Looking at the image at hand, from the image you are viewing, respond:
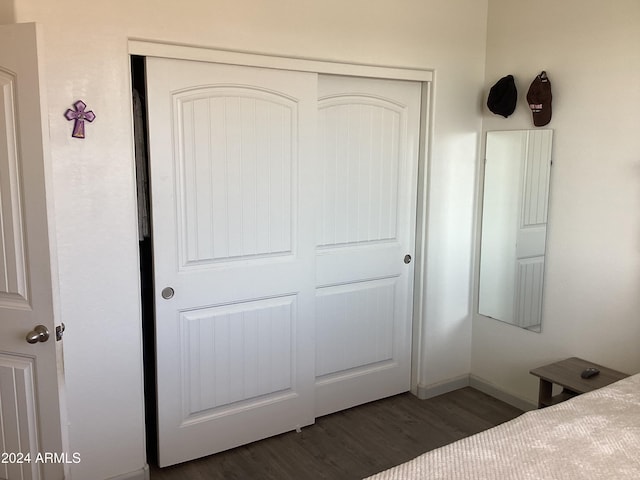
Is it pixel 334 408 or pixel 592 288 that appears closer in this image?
pixel 592 288

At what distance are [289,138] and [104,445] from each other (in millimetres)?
1679

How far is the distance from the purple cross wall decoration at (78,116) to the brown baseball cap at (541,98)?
2303 mm

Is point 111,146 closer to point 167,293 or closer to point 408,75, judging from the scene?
point 167,293

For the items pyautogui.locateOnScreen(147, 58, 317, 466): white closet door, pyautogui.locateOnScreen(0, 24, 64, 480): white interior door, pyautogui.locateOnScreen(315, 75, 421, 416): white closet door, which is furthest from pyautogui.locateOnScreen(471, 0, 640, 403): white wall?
pyautogui.locateOnScreen(0, 24, 64, 480): white interior door

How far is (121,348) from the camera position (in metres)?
Answer: 2.50

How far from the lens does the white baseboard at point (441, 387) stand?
3.57 meters

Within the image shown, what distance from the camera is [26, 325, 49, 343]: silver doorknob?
204 cm

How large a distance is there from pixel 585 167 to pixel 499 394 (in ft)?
4.91

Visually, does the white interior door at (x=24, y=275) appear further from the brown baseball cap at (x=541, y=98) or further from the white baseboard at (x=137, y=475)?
the brown baseball cap at (x=541, y=98)

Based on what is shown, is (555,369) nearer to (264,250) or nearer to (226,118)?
(264,250)

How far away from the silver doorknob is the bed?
4.18 feet

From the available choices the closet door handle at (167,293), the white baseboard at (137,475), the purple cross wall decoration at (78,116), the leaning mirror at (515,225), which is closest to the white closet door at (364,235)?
the leaning mirror at (515,225)

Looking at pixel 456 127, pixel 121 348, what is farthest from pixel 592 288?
pixel 121 348

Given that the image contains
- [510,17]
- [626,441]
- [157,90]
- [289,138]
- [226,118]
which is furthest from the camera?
[510,17]
